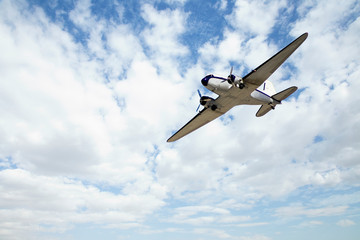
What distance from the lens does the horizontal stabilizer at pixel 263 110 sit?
108ft

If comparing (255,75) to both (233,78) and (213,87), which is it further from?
(213,87)

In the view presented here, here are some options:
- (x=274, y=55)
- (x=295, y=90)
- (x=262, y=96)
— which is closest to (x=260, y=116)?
(x=262, y=96)

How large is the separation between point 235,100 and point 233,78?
13.7ft

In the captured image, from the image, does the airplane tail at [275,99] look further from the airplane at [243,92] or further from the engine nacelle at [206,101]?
the engine nacelle at [206,101]

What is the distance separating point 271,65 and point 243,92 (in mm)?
4563

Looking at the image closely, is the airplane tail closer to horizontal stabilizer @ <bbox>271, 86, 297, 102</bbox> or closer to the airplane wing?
horizontal stabilizer @ <bbox>271, 86, 297, 102</bbox>

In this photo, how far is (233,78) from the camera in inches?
1051

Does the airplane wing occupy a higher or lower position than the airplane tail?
lower

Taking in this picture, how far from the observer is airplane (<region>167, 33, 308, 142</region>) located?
965 inches

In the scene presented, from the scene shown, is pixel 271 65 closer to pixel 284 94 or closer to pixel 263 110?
pixel 284 94

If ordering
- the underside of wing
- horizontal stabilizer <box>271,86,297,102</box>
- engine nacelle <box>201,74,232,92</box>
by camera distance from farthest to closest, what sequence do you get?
the underside of wing < horizontal stabilizer <box>271,86,297,102</box> < engine nacelle <box>201,74,232,92</box>

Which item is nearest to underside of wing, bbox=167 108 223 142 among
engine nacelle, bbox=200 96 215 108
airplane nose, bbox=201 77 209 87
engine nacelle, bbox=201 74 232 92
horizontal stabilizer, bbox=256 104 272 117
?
engine nacelle, bbox=200 96 215 108

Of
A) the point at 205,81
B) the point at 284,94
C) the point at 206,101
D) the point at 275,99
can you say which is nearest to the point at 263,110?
the point at 275,99

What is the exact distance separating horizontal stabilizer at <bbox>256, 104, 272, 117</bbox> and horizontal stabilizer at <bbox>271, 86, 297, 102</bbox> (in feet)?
5.25
